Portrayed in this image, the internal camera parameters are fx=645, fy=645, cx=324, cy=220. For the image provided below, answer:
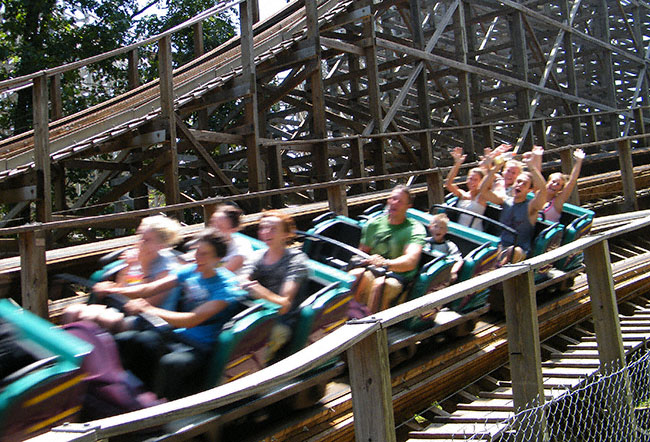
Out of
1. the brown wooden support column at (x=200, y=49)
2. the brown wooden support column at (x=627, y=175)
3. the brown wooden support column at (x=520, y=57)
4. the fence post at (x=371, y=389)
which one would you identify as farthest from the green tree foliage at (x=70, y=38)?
the fence post at (x=371, y=389)

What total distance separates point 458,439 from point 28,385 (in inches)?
74.1

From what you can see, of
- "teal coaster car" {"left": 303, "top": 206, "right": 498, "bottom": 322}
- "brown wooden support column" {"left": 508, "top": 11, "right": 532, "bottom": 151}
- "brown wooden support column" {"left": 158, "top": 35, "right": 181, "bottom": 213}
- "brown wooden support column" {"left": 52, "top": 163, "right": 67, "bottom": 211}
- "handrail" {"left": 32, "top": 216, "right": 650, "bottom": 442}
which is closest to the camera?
"handrail" {"left": 32, "top": 216, "right": 650, "bottom": 442}

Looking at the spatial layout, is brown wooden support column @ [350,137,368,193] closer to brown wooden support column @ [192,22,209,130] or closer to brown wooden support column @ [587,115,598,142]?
brown wooden support column @ [192,22,209,130]

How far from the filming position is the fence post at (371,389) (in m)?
1.89

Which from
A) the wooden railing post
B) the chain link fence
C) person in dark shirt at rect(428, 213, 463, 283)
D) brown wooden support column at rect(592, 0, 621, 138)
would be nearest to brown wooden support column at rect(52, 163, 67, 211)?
the wooden railing post

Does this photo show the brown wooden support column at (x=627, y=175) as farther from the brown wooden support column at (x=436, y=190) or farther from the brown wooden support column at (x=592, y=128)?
the brown wooden support column at (x=592, y=128)

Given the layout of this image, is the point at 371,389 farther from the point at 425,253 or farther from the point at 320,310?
the point at 425,253

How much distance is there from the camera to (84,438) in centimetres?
112

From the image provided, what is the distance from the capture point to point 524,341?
2.80 meters

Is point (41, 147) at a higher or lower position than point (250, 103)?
lower

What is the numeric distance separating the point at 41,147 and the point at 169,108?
1.62 metres

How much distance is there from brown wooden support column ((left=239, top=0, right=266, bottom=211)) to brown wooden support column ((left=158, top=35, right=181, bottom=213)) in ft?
3.78

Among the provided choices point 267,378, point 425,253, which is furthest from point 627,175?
point 267,378

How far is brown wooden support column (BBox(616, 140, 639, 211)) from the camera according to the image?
7621 millimetres
